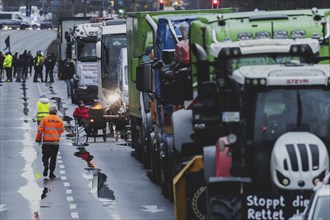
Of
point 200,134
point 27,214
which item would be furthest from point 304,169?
point 27,214

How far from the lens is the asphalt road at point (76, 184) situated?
23.8 metres

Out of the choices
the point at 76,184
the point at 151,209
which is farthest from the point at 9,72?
the point at 151,209

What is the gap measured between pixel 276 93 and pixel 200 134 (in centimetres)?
259

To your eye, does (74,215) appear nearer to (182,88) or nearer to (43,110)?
(182,88)

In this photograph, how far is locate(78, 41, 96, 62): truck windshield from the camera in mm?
56250

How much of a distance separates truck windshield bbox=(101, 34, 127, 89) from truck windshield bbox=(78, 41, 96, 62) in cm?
962

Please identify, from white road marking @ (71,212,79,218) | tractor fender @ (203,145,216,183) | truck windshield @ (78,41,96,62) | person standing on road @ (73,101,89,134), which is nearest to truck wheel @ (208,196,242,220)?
tractor fender @ (203,145,216,183)

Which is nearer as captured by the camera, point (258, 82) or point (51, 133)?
point (258, 82)

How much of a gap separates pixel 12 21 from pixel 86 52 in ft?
298

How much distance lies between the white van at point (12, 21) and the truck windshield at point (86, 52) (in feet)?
291

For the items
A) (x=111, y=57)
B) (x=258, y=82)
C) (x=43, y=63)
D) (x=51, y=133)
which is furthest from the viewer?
(x=43, y=63)

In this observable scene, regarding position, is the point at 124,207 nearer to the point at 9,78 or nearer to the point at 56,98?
the point at 56,98

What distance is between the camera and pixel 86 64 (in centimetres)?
5606

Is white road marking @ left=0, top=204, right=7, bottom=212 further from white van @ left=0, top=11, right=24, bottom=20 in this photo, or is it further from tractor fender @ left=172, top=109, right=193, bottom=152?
white van @ left=0, top=11, right=24, bottom=20
